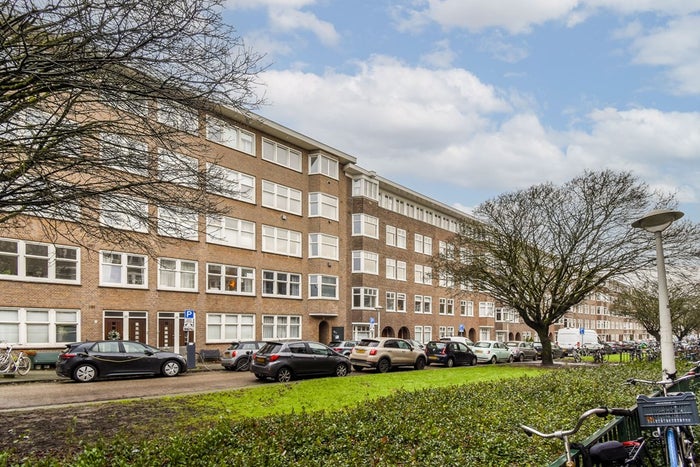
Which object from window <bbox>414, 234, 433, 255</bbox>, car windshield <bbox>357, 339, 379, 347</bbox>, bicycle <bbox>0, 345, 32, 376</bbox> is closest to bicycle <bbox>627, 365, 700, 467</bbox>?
car windshield <bbox>357, 339, 379, 347</bbox>

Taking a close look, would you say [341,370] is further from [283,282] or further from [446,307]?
[446,307]

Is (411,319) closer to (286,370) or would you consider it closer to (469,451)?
(286,370)

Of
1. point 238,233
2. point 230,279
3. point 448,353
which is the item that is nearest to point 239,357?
point 230,279

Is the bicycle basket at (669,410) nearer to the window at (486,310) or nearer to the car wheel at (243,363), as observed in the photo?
the car wheel at (243,363)

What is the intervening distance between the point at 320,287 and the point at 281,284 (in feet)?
10.8

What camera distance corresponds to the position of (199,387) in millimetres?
20219

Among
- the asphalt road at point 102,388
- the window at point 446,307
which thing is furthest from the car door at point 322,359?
the window at point 446,307

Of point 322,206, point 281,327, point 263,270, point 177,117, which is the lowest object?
point 281,327

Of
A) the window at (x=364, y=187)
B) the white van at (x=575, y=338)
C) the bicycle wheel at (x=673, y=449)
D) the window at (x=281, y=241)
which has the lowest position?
the white van at (x=575, y=338)

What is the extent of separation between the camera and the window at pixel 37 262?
26734mm

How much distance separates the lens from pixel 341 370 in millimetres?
24859

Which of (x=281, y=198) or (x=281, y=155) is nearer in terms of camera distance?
(x=281, y=198)

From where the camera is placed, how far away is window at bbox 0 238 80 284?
2673 cm

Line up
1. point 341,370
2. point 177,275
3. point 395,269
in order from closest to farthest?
1. point 341,370
2. point 177,275
3. point 395,269
